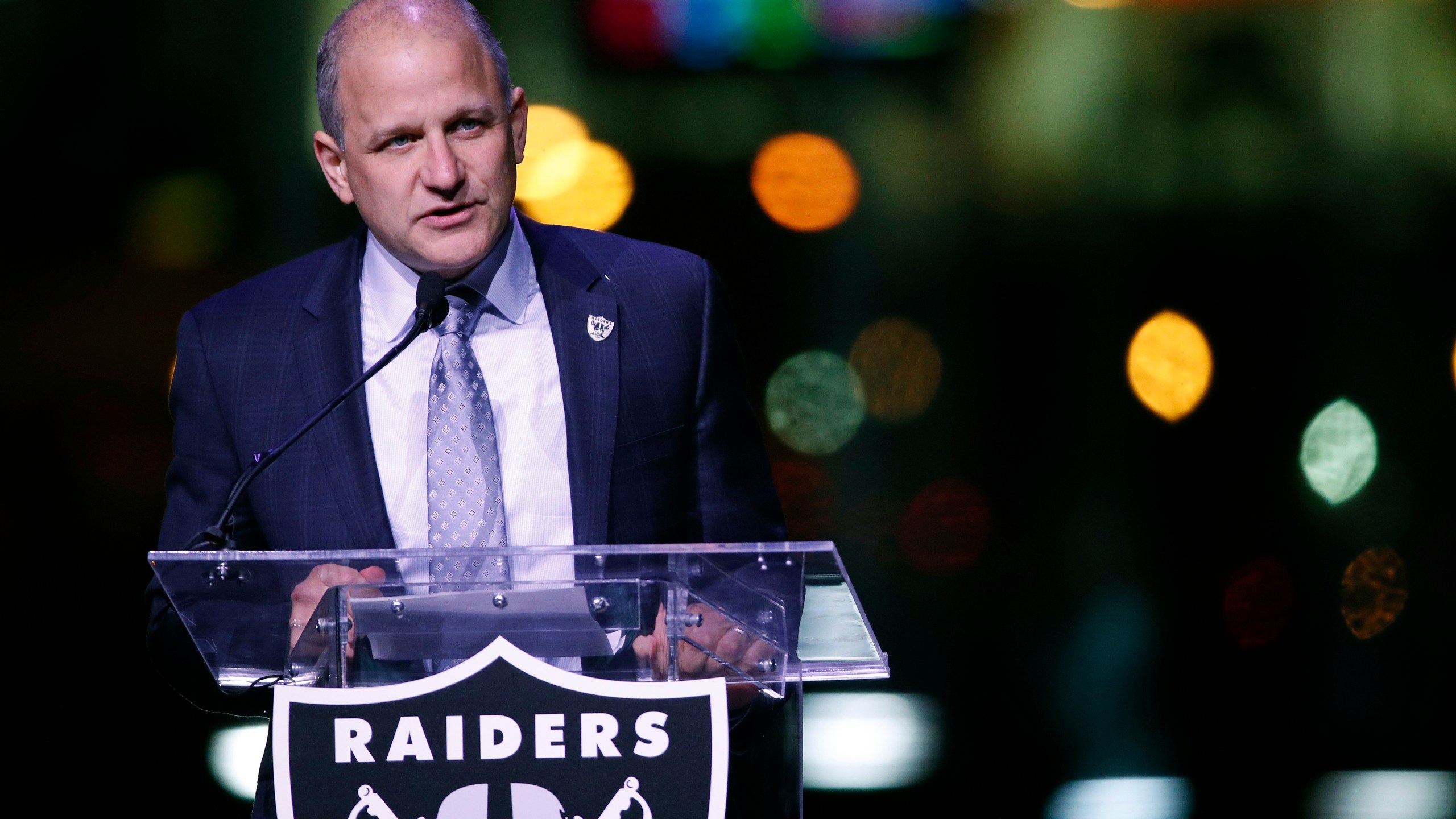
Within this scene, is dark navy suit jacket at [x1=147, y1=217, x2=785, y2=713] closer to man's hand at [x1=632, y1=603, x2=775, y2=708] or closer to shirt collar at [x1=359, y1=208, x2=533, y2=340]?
shirt collar at [x1=359, y1=208, x2=533, y2=340]

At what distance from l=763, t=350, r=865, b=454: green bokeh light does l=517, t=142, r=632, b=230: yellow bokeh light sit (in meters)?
0.70

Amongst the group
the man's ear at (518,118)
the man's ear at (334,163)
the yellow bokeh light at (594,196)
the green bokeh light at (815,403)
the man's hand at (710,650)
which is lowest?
the man's hand at (710,650)

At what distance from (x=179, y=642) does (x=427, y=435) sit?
306 millimetres

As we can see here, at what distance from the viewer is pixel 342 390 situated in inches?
60.4

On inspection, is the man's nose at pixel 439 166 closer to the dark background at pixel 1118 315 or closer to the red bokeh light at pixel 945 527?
the dark background at pixel 1118 315

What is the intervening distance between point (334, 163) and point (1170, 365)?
3.30 m

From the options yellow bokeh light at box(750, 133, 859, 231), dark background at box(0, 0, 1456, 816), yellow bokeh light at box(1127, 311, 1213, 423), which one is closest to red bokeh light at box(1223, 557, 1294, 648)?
dark background at box(0, 0, 1456, 816)

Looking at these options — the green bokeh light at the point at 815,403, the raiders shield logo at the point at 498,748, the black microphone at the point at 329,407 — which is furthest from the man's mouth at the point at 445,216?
the green bokeh light at the point at 815,403

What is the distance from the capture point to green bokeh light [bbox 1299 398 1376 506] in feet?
14.3

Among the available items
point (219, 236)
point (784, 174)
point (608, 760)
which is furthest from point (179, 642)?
point (784, 174)

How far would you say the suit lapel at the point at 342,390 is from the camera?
1.46m

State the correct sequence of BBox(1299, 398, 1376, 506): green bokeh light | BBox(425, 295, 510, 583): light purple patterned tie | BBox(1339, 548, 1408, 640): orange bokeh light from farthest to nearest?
BBox(1299, 398, 1376, 506): green bokeh light, BBox(1339, 548, 1408, 640): orange bokeh light, BBox(425, 295, 510, 583): light purple patterned tie

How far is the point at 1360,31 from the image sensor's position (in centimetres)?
439

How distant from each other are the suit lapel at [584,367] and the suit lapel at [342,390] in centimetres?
20
